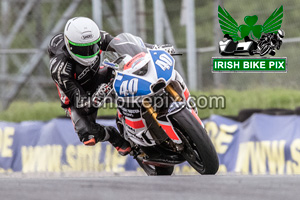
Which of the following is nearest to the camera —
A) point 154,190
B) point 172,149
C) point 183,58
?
point 154,190

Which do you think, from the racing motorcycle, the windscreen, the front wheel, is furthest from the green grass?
the front wheel

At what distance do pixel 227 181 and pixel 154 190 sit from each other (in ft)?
1.78

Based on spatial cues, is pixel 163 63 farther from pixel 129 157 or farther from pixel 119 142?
pixel 129 157

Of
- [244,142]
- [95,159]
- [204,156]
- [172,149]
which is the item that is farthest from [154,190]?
[95,159]

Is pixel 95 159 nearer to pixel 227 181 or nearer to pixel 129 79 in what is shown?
pixel 129 79

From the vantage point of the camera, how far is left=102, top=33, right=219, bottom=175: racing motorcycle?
5094 mm

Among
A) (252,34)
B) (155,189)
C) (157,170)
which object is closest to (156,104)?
(157,170)

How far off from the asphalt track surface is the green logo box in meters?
5.81

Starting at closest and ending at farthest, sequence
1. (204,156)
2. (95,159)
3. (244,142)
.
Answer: (204,156), (244,142), (95,159)

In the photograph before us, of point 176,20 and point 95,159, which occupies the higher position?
point 176,20

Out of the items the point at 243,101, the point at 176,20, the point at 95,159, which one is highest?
the point at 176,20

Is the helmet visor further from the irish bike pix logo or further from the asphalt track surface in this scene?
the irish bike pix logo

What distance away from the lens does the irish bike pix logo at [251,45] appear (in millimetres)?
9477

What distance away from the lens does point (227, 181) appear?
12.2 feet
